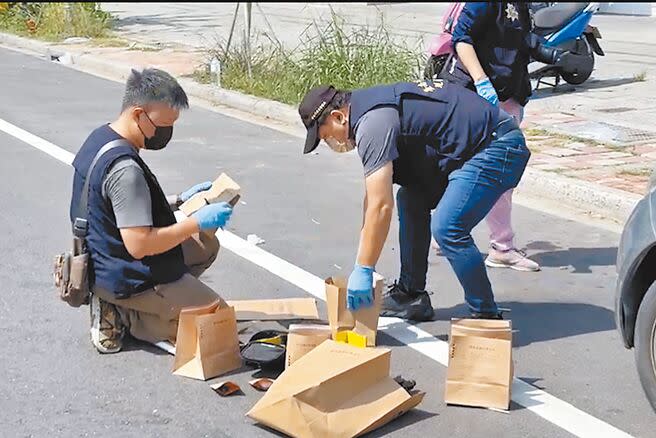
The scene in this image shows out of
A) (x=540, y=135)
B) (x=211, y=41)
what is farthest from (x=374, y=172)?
(x=211, y=41)

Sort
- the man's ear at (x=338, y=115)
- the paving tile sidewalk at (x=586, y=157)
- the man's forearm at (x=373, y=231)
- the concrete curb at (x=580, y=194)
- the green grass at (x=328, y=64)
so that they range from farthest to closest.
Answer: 1. the green grass at (x=328, y=64)
2. the paving tile sidewalk at (x=586, y=157)
3. the concrete curb at (x=580, y=194)
4. the man's ear at (x=338, y=115)
5. the man's forearm at (x=373, y=231)

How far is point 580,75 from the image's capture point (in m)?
12.1

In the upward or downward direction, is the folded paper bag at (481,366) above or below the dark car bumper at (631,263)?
below

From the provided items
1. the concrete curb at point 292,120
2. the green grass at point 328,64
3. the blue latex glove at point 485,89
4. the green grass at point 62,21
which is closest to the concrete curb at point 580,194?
the concrete curb at point 292,120

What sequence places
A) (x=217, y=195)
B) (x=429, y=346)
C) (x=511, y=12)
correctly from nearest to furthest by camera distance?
(x=429, y=346), (x=217, y=195), (x=511, y=12)

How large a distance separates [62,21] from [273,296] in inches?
581

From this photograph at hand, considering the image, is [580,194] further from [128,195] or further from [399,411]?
[128,195]

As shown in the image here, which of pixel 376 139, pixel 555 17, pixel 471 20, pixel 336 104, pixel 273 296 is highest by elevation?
pixel 471 20

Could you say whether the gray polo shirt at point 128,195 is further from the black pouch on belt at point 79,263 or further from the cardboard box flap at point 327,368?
the cardboard box flap at point 327,368

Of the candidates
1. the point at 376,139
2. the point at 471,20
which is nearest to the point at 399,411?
the point at 376,139

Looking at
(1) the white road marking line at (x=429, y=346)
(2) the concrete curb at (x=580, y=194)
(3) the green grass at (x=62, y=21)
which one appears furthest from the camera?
(3) the green grass at (x=62, y=21)

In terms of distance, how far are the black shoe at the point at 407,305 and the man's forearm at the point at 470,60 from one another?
131 cm

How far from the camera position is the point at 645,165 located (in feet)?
27.3

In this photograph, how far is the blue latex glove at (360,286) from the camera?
4594mm
